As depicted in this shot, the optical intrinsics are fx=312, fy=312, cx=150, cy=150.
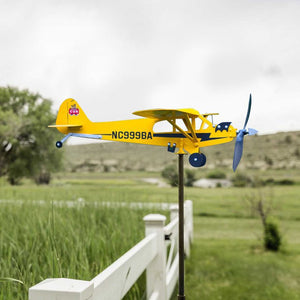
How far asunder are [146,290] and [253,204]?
12.7ft

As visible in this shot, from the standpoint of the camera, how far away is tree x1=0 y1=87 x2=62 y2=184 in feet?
41.7

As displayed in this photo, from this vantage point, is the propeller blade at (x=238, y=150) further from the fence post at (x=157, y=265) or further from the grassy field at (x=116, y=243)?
the fence post at (x=157, y=265)

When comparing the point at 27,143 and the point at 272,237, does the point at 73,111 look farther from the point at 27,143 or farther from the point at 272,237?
the point at 27,143

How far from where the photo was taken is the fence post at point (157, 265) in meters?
2.26

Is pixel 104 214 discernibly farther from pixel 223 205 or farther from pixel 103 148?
pixel 103 148

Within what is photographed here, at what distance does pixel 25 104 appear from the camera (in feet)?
45.9

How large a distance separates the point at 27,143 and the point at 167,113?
13.1 m

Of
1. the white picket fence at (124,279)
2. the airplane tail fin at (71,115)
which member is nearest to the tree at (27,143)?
the white picket fence at (124,279)

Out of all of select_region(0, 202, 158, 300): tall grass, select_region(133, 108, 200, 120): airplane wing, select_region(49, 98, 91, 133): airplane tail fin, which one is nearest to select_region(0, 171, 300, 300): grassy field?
select_region(0, 202, 158, 300): tall grass

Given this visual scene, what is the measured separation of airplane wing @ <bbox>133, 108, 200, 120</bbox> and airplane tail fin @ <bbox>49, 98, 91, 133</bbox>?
296 mm

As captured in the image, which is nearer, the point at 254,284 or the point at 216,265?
the point at 254,284

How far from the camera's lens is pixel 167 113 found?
3.39 ft

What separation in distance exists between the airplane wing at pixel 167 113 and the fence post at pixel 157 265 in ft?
4.28

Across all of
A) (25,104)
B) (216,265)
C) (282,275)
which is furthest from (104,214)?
(25,104)
